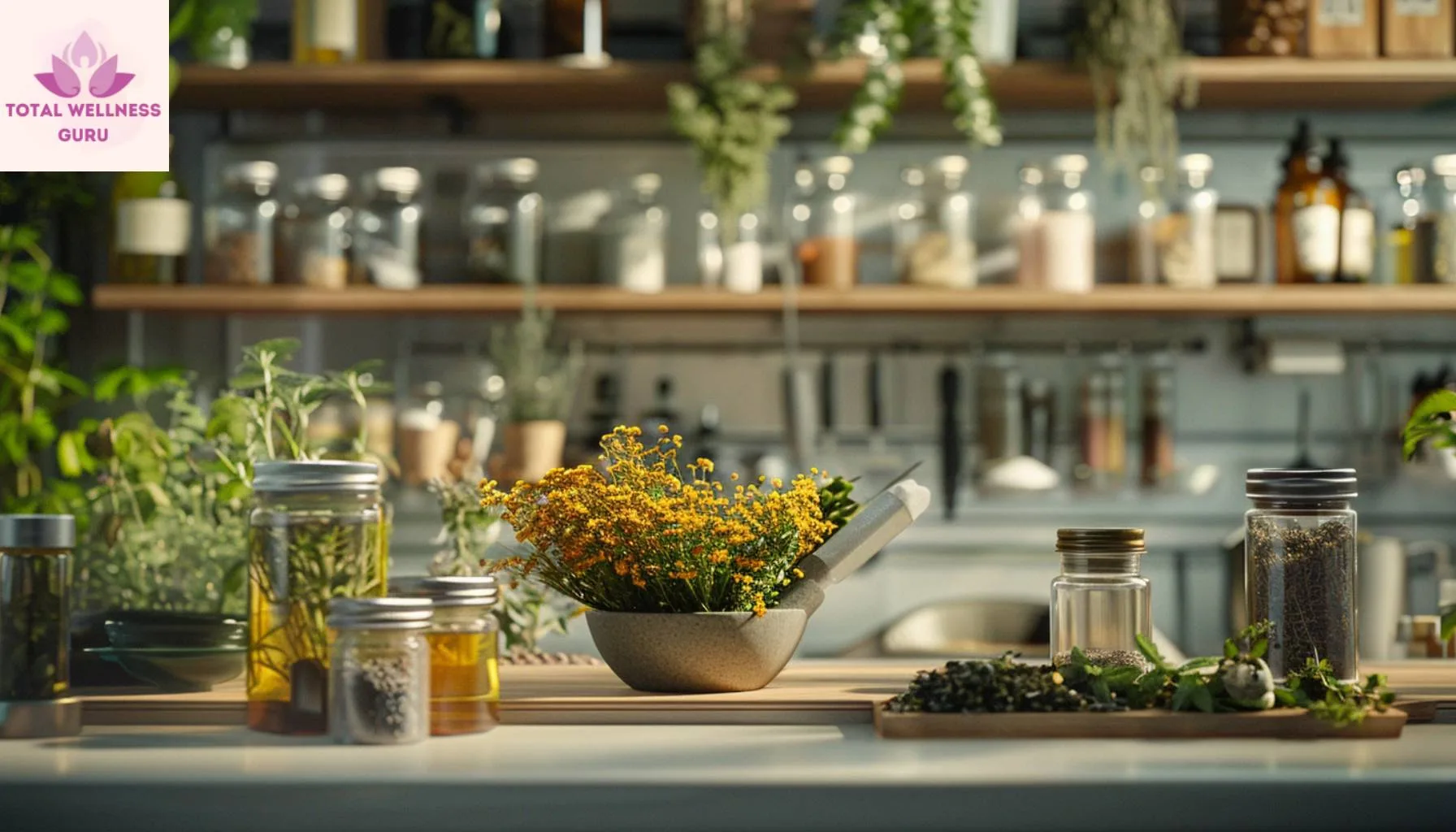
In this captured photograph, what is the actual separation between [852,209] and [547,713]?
1886 millimetres

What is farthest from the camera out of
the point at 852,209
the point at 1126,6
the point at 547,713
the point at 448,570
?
the point at 852,209

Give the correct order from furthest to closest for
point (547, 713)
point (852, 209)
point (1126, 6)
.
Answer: point (852, 209) < point (1126, 6) < point (547, 713)

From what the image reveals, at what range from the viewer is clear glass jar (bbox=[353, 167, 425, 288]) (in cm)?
279

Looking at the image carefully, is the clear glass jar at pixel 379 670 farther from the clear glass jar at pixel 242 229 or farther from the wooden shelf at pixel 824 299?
the clear glass jar at pixel 242 229

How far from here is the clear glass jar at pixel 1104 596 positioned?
3.86ft

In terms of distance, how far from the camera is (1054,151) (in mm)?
3057

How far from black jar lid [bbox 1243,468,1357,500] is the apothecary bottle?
653 mm

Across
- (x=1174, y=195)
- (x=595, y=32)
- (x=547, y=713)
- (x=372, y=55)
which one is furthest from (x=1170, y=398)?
(x=547, y=713)

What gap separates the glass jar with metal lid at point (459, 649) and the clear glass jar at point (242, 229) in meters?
1.84

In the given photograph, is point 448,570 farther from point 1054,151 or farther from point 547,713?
point 1054,151

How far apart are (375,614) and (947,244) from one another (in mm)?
1958

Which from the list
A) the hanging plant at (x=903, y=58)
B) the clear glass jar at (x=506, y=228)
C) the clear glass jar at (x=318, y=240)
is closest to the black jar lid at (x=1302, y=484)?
the hanging plant at (x=903, y=58)

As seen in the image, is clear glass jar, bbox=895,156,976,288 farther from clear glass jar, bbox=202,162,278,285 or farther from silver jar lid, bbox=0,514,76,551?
silver jar lid, bbox=0,514,76,551

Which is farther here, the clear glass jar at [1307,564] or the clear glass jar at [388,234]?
the clear glass jar at [388,234]
